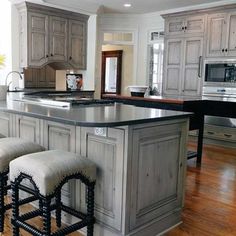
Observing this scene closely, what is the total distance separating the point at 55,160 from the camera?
6.03ft

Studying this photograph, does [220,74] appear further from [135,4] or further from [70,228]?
[70,228]

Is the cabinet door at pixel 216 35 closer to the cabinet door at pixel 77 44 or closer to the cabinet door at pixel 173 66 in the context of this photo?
the cabinet door at pixel 173 66

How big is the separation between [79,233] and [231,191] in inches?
72.0

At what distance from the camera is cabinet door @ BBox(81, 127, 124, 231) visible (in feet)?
6.26

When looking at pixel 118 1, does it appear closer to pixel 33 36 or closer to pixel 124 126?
pixel 33 36

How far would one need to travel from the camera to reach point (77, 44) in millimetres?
6789

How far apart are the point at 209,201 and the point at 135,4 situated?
16.2 feet

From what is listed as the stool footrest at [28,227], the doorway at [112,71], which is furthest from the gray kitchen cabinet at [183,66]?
the stool footrest at [28,227]

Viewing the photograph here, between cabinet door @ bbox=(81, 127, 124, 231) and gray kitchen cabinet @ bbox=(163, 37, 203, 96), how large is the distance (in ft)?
14.3

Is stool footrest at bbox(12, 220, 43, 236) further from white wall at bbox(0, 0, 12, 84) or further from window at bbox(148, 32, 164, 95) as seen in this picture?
window at bbox(148, 32, 164, 95)

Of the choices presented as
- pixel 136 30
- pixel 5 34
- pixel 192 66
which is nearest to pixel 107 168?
pixel 192 66

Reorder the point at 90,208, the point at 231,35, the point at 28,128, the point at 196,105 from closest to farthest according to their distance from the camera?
1. the point at 90,208
2. the point at 28,128
3. the point at 196,105
4. the point at 231,35

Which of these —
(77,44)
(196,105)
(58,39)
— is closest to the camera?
(196,105)

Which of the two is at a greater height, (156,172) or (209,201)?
(156,172)
